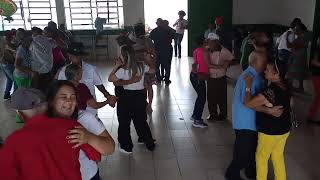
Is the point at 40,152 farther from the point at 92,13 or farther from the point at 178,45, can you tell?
the point at 92,13

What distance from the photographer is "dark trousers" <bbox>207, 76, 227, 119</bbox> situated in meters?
5.22

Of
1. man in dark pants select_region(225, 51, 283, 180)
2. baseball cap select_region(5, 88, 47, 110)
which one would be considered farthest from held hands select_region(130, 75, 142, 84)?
baseball cap select_region(5, 88, 47, 110)

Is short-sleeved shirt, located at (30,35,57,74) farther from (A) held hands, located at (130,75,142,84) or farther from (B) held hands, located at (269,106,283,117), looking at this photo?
(B) held hands, located at (269,106,283,117)

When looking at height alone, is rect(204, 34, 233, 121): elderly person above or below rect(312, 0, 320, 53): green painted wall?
below

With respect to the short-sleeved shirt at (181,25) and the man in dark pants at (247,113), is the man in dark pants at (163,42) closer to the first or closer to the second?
the short-sleeved shirt at (181,25)

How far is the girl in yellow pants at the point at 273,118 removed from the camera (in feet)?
9.32

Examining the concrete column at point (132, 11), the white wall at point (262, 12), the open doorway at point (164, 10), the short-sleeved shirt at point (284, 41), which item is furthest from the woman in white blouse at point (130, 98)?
the open doorway at point (164, 10)

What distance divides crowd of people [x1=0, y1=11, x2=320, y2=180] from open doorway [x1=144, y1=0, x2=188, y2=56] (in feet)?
18.9

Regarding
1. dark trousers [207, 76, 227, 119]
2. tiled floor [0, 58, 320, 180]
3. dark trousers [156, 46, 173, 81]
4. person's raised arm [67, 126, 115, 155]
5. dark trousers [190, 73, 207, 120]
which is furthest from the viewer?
dark trousers [156, 46, 173, 81]

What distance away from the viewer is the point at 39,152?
1530 millimetres

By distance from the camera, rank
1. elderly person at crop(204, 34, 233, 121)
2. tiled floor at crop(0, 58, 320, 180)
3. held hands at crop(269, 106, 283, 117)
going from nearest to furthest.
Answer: held hands at crop(269, 106, 283, 117), tiled floor at crop(0, 58, 320, 180), elderly person at crop(204, 34, 233, 121)

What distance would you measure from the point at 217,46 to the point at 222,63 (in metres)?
0.26

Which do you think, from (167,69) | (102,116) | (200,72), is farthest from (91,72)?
(167,69)

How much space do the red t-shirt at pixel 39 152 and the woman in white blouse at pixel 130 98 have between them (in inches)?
90.7
